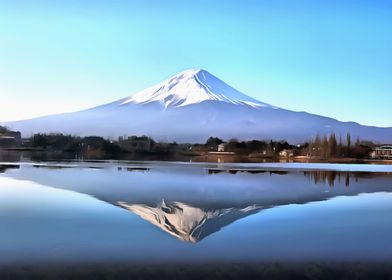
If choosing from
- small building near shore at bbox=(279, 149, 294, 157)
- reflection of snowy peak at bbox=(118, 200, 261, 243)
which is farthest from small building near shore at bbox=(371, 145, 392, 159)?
reflection of snowy peak at bbox=(118, 200, 261, 243)

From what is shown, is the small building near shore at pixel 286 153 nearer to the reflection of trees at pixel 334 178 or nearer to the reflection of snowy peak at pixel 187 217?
the reflection of trees at pixel 334 178

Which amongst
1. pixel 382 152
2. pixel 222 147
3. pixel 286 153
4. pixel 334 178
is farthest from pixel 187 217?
pixel 222 147

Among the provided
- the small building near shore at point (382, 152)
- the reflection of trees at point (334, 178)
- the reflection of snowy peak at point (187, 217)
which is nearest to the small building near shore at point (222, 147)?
the small building near shore at point (382, 152)

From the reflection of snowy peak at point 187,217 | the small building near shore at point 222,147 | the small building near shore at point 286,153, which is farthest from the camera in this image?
the small building near shore at point 222,147

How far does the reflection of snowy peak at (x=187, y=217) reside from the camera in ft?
27.5

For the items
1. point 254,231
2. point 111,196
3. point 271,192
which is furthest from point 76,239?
point 271,192

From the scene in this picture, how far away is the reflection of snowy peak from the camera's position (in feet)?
27.5

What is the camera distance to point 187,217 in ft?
32.7

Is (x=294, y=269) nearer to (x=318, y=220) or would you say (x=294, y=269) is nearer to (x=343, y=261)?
(x=343, y=261)

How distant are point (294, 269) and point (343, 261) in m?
0.84

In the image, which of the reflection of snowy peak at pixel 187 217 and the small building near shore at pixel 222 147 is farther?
the small building near shore at pixel 222 147

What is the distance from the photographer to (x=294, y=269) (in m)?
5.99

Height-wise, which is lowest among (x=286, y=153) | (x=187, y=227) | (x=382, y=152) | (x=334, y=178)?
(x=187, y=227)

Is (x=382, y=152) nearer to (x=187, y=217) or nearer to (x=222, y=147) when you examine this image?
(x=222, y=147)
